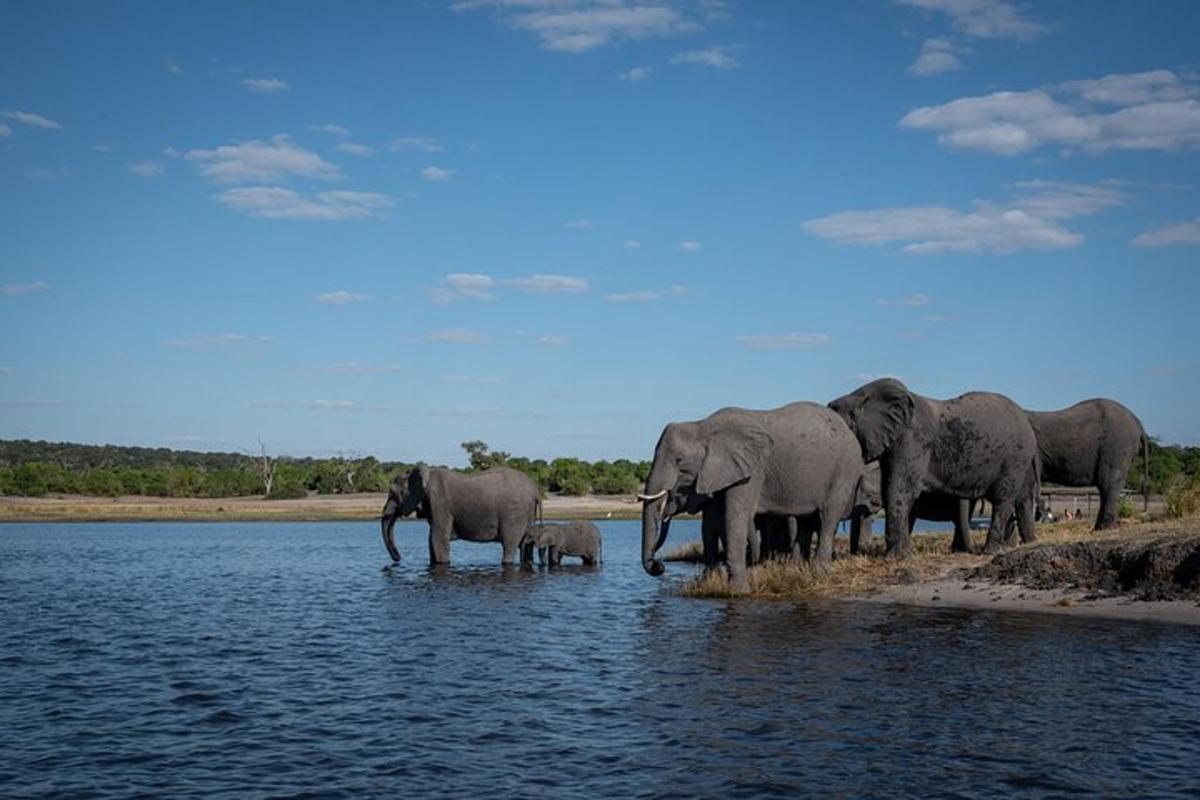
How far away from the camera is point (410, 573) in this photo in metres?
34.3

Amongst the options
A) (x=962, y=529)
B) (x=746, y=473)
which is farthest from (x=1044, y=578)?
(x=746, y=473)

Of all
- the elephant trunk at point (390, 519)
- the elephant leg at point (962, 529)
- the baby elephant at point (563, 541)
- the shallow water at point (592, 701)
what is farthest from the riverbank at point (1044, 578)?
the elephant trunk at point (390, 519)

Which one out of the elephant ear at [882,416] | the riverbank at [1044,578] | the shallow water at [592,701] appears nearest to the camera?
the shallow water at [592,701]

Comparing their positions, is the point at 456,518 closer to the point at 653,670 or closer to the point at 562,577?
the point at 562,577

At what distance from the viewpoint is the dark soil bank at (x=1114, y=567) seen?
19969mm

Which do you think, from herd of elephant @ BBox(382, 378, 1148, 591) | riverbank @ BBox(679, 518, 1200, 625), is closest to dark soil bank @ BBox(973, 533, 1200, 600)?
riverbank @ BBox(679, 518, 1200, 625)

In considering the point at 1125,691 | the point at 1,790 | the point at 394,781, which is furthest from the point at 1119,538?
the point at 1,790

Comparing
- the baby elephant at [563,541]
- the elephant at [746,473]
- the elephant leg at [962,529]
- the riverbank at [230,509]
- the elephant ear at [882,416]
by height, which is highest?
the elephant ear at [882,416]

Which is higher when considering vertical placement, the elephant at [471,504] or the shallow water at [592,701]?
the elephant at [471,504]

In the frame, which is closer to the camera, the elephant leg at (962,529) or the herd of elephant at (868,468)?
the herd of elephant at (868,468)

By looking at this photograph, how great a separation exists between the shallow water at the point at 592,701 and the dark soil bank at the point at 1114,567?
1.71 meters

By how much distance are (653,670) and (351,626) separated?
7.88 metres

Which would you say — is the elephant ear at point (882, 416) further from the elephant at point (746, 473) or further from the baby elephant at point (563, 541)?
the baby elephant at point (563, 541)

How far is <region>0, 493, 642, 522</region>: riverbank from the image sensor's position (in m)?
84.5
